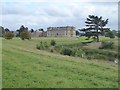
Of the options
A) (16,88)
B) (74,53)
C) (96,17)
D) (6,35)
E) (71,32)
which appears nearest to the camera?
(16,88)

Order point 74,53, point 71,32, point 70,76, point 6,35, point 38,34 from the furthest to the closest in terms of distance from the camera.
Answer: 1. point 38,34
2. point 71,32
3. point 6,35
4. point 74,53
5. point 70,76

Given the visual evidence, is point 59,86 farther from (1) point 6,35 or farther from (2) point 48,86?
(1) point 6,35

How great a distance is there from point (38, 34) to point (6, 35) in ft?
237

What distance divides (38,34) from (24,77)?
122864mm

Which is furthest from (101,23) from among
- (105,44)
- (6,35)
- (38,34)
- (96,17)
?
(38,34)

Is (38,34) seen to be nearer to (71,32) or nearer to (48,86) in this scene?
(71,32)

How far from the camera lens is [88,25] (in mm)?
77375

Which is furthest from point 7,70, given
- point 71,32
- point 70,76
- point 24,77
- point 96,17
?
point 71,32

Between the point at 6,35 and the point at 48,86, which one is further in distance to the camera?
the point at 6,35

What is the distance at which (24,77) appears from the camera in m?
11.6

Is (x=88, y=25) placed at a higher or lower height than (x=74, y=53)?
Answer: higher

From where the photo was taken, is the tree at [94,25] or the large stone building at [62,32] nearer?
the tree at [94,25]

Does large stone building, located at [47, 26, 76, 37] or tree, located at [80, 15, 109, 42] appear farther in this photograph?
large stone building, located at [47, 26, 76, 37]

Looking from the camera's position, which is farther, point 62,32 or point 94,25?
Result: point 62,32
